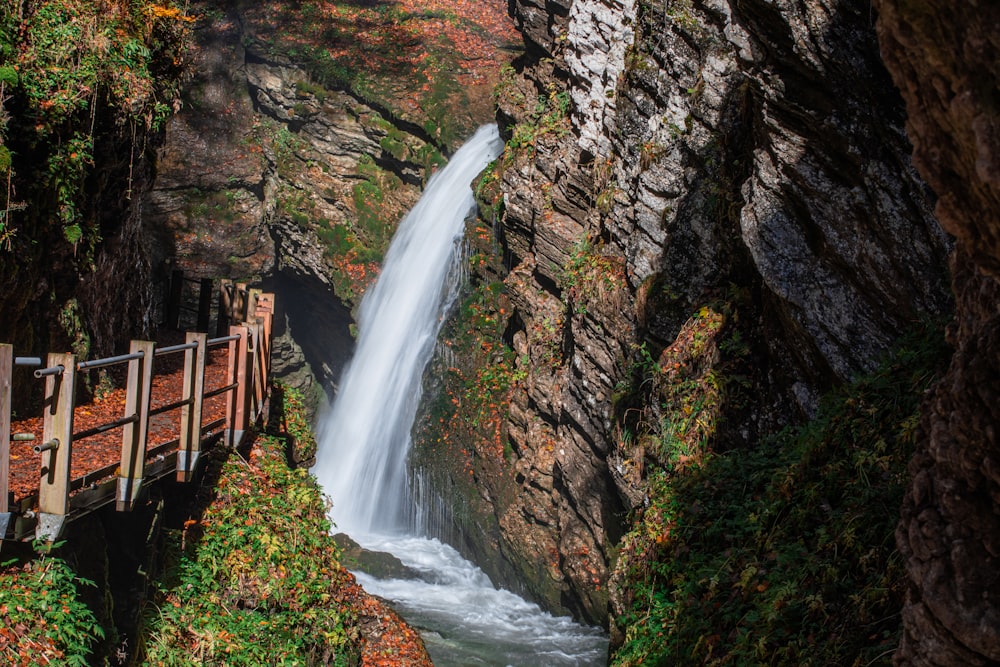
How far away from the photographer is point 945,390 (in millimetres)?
3678

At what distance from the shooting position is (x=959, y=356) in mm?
3523

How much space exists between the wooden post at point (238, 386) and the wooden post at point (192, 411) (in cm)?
111

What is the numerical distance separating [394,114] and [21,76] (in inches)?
545

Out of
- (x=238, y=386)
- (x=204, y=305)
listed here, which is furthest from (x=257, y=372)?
(x=204, y=305)

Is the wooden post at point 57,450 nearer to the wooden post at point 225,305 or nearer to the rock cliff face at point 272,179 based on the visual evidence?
the wooden post at point 225,305

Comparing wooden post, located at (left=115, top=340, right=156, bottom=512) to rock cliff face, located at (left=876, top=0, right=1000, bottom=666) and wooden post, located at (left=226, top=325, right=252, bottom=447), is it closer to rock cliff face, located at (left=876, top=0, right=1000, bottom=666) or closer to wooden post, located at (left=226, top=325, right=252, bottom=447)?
wooden post, located at (left=226, top=325, right=252, bottom=447)

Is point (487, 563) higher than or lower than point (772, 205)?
lower

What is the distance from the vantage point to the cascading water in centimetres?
1153

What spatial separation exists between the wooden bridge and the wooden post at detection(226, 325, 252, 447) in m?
0.01

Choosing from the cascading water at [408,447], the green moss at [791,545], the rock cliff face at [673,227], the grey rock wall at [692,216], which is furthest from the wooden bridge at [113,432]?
the grey rock wall at [692,216]

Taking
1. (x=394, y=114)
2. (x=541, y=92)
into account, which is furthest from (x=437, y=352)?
(x=394, y=114)

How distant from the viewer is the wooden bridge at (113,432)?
194 inches

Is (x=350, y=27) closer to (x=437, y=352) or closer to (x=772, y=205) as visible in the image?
(x=437, y=352)

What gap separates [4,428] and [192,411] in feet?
6.85
